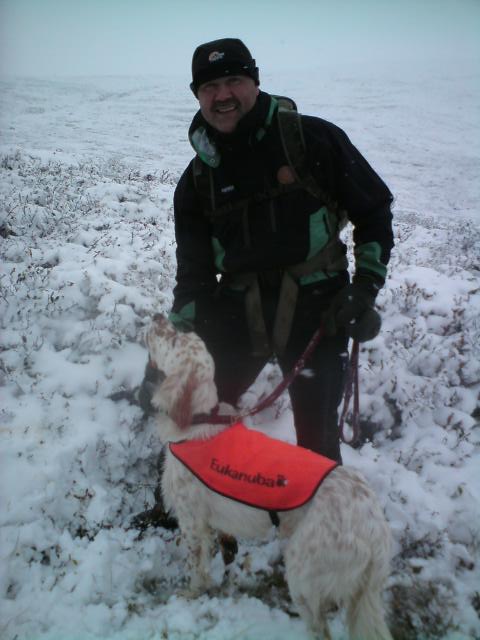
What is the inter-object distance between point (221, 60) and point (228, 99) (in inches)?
8.0

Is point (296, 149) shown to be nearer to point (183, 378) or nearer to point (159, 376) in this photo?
point (183, 378)

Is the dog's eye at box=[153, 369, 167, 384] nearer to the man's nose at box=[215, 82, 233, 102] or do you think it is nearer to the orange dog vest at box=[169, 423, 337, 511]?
the orange dog vest at box=[169, 423, 337, 511]

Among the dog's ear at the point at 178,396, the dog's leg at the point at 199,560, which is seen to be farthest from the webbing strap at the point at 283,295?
the dog's leg at the point at 199,560

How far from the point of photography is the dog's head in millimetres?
→ 2580

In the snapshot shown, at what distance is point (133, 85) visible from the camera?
103ft

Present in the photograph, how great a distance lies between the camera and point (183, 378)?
257 centimetres

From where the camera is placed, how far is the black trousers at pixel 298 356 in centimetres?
282

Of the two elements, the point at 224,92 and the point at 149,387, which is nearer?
the point at 224,92

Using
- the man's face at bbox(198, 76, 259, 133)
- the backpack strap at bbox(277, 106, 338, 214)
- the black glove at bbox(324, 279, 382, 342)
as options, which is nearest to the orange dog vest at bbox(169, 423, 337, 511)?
the black glove at bbox(324, 279, 382, 342)

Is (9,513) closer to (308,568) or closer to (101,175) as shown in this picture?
(308,568)

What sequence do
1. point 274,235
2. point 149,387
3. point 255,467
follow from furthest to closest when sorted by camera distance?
point 149,387
point 274,235
point 255,467

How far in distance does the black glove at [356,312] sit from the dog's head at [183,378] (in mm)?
880

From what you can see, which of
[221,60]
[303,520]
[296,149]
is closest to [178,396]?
[303,520]

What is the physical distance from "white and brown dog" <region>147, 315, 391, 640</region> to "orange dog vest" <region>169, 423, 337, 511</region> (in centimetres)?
9
